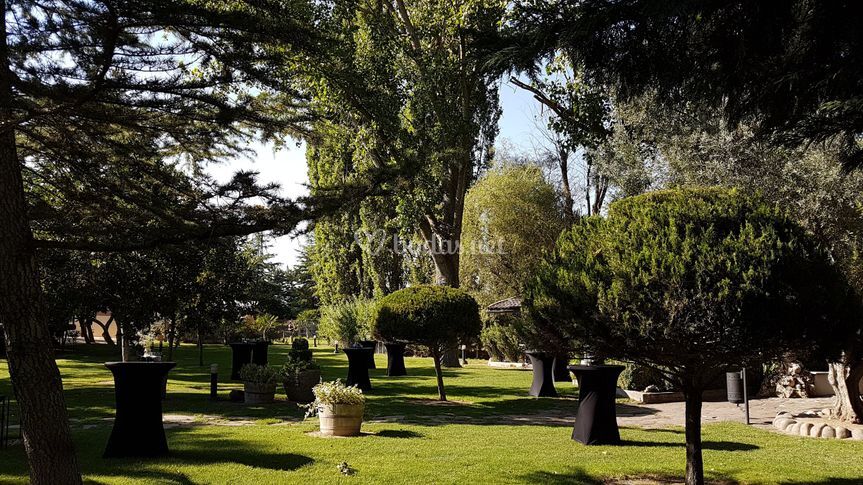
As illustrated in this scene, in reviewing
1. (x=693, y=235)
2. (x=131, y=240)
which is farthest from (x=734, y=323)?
(x=131, y=240)

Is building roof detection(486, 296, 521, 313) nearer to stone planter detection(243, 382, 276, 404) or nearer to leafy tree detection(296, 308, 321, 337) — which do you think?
stone planter detection(243, 382, 276, 404)

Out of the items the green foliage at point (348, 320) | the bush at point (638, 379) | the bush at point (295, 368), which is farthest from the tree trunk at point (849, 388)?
the green foliage at point (348, 320)

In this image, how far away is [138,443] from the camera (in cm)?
820

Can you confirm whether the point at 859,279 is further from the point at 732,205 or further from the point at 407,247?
the point at 407,247

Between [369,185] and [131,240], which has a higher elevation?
[369,185]

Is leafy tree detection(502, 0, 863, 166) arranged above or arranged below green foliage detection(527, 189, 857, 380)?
above

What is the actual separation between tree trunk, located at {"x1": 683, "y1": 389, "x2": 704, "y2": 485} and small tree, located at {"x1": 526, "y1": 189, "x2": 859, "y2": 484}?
0.01 m

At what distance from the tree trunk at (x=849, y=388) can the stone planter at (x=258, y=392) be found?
10659 millimetres

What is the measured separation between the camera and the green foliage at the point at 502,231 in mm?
33406

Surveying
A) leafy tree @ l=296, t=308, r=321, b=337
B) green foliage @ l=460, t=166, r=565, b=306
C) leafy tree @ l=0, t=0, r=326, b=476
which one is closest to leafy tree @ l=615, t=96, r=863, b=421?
leafy tree @ l=0, t=0, r=326, b=476

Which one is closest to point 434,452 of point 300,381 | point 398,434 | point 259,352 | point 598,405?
point 398,434

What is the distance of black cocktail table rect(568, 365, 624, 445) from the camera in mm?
9492

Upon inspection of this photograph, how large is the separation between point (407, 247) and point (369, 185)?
28.8m

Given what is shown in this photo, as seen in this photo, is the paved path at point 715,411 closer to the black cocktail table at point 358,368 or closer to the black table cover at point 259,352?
the black cocktail table at point 358,368
